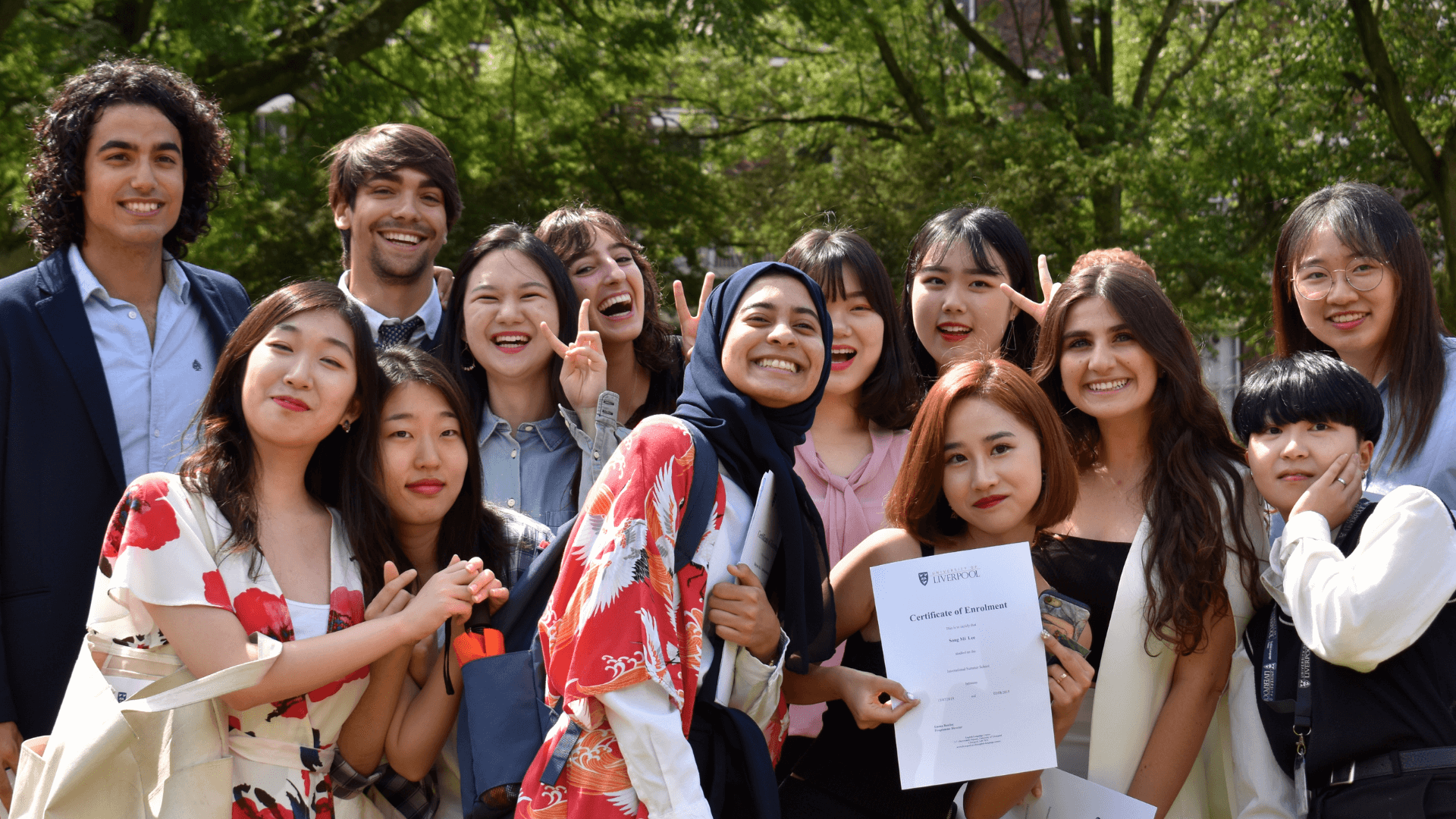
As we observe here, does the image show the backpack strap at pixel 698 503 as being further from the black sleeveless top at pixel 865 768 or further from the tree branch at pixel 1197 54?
the tree branch at pixel 1197 54

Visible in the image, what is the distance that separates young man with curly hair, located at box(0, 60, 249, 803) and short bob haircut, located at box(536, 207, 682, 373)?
1.21 metres

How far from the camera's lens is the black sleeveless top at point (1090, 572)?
3.43 metres

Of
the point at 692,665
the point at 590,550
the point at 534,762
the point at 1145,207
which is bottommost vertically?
the point at 534,762

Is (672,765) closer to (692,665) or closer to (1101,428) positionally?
(692,665)

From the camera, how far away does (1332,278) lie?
3861mm

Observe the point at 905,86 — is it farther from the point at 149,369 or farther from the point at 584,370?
the point at 149,369

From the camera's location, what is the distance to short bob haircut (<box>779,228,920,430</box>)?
416cm

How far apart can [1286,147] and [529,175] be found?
8474mm

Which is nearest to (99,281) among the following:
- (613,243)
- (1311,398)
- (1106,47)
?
(613,243)

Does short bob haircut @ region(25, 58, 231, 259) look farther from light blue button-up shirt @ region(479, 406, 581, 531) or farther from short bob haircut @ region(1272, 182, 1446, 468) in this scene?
short bob haircut @ region(1272, 182, 1446, 468)

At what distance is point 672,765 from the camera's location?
2.57m

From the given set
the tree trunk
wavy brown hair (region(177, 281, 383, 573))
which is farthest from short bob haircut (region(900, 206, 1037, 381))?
the tree trunk

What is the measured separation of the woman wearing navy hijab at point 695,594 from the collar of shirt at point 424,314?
1.62 metres

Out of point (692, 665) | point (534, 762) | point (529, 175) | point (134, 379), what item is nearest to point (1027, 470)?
point (692, 665)
